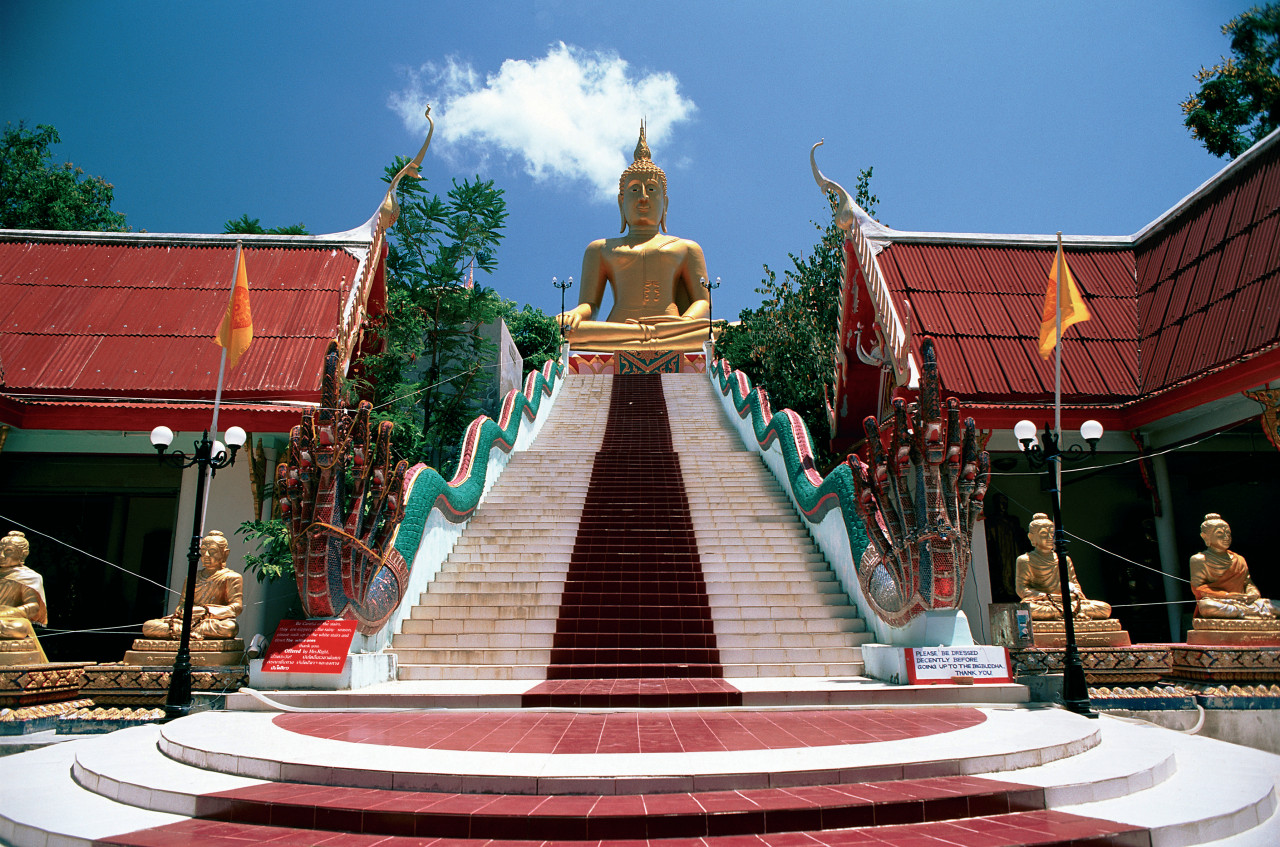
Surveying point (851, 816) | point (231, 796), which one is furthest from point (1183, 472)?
point (231, 796)

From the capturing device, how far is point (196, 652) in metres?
6.75

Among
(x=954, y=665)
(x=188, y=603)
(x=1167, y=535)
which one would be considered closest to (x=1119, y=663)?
(x=954, y=665)

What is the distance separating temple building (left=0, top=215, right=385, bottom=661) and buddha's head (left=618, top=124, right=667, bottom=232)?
1248 centimetres

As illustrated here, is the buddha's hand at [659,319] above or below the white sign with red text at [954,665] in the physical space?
above

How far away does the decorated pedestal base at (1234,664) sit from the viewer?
22.2 feet

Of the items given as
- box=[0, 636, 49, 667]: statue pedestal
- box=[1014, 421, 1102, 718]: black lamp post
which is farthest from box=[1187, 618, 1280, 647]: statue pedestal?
box=[0, 636, 49, 667]: statue pedestal

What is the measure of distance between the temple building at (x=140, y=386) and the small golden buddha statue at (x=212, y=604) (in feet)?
8.56

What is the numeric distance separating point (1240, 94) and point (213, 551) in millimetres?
22253

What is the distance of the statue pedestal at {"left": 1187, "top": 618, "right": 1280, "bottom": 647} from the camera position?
708 centimetres

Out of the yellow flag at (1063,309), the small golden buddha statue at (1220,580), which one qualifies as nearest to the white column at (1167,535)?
the yellow flag at (1063,309)

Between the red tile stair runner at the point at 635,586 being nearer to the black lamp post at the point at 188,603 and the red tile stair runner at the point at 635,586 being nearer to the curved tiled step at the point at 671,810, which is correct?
the black lamp post at the point at 188,603

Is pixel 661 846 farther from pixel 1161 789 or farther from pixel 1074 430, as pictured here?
pixel 1074 430

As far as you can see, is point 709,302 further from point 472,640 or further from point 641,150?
point 472,640

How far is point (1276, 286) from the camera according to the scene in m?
8.89
